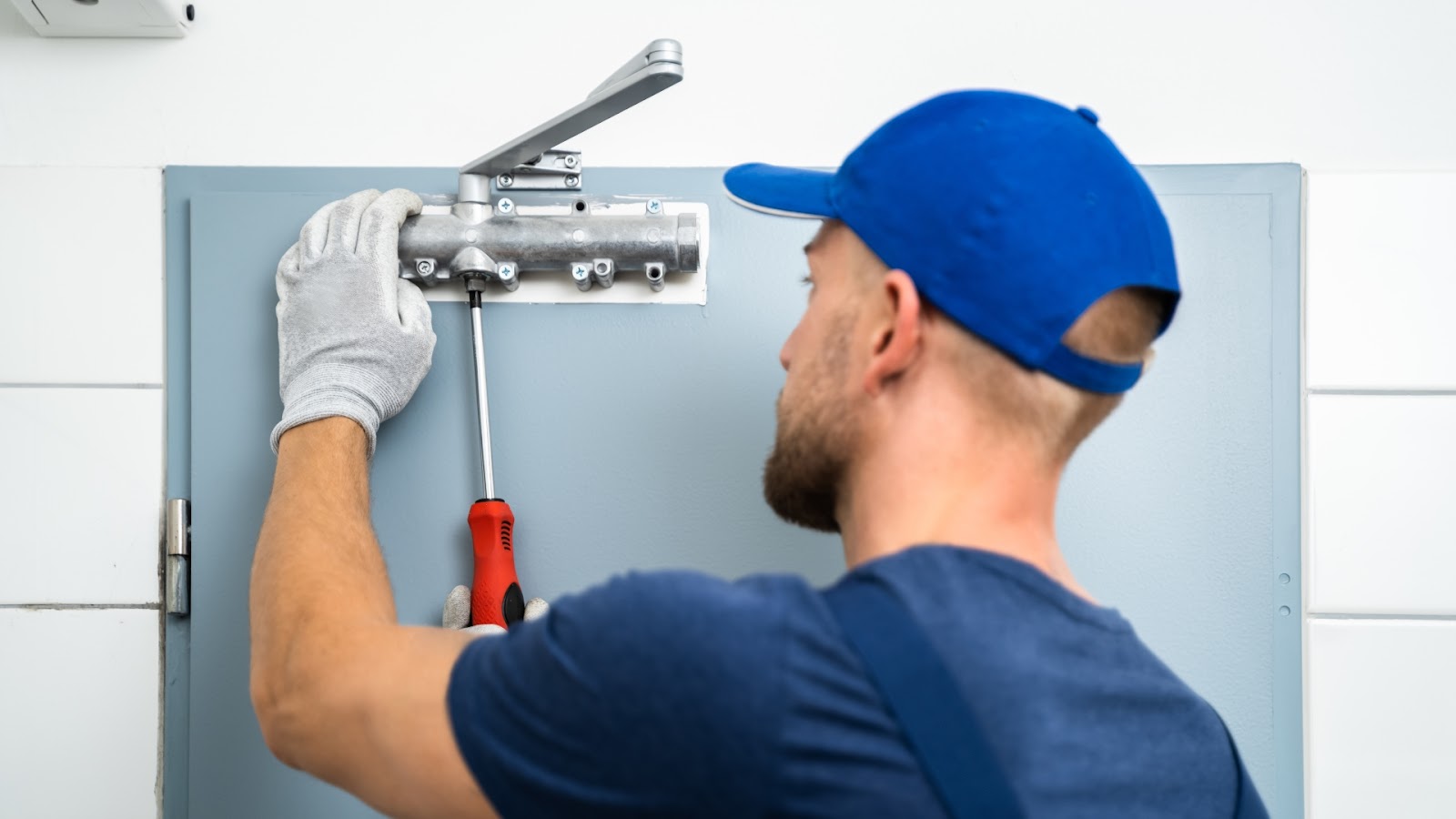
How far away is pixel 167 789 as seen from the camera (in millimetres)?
1027

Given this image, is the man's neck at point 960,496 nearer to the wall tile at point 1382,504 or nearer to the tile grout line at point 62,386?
the wall tile at point 1382,504

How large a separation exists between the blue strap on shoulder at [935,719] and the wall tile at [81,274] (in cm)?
80

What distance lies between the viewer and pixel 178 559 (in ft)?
3.40

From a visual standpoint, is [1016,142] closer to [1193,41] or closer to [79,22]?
[1193,41]

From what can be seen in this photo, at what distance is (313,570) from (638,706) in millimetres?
321

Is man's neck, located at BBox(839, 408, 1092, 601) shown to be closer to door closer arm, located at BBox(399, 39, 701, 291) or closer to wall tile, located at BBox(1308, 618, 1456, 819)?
door closer arm, located at BBox(399, 39, 701, 291)

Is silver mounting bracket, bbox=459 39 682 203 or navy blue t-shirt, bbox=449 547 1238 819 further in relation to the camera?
silver mounting bracket, bbox=459 39 682 203

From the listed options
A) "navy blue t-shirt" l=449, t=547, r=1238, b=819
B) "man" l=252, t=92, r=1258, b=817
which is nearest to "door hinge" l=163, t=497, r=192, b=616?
"man" l=252, t=92, r=1258, b=817

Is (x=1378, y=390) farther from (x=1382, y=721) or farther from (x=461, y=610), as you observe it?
(x=461, y=610)

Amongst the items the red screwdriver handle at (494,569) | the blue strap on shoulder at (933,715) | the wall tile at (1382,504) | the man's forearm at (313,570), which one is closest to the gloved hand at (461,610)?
the red screwdriver handle at (494,569)

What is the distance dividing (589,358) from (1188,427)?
0.57 meters

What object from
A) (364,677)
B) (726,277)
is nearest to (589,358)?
(726,277)

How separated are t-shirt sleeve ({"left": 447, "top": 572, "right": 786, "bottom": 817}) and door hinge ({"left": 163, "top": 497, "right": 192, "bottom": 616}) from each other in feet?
1.75

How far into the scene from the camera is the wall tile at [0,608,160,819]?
40.8 inches
